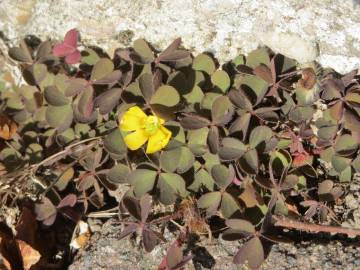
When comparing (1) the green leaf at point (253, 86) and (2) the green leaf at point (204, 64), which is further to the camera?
(2) the green leaf at point (204, 64)

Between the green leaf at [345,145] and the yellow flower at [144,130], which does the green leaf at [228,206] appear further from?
the green leaf at [345,145]

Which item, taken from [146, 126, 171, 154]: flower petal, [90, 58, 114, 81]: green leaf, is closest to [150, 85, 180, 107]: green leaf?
[146, 126, 171, 154]: flower petal

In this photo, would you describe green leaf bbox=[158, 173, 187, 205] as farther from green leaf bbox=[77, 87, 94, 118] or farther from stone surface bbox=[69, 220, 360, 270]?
green leaf bbox=[77, 87, 94, 118]

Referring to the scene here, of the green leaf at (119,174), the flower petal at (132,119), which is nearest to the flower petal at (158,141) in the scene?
the flower petal at (132,119)

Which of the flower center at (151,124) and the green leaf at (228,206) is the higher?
the flower center at (151,124)

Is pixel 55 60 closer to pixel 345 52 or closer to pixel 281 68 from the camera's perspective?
pixel 281 68

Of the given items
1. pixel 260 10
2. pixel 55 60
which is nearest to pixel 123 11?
pixel 55 60

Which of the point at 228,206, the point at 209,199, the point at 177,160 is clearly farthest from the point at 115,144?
the point at 228,206
